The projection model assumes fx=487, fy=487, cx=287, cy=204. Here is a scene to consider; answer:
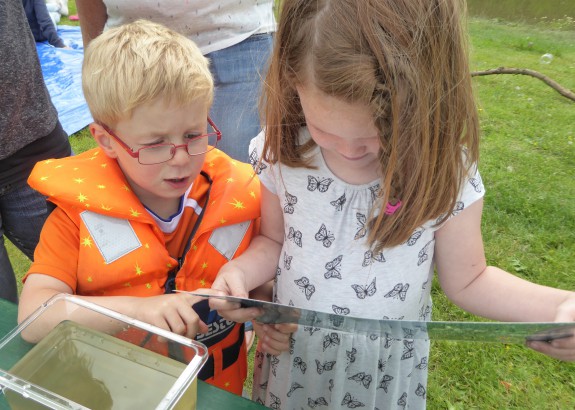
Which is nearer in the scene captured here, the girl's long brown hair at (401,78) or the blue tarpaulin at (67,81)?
the girl's long brown hair at (401,78)

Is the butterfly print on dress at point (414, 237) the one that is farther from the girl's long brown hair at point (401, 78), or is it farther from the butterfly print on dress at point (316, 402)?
the butterfly print on dress at point (316, 402)

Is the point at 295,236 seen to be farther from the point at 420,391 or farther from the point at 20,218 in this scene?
the point at 20,218

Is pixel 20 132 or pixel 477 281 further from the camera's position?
pixel 20 132

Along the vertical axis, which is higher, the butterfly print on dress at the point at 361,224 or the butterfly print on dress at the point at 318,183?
the butterfly print on dress at the point at 318,183

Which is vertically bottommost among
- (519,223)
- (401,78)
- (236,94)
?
(519,223)

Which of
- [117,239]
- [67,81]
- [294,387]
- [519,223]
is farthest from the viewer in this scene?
[67,81]

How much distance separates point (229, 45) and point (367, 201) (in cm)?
100

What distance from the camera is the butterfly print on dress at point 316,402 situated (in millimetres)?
1382

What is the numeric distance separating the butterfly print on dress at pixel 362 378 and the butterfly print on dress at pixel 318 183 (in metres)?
0.50

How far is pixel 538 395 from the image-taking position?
222 cm

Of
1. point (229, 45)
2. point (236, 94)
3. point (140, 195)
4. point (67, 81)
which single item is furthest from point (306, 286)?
point (67, 81)

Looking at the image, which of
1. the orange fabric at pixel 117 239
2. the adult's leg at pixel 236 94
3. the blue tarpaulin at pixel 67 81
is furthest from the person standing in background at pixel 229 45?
the blue tarpaulin at pixel 67 81

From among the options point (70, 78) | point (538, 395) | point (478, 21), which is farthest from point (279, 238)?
point (478, 21)

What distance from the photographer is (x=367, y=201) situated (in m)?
1.19
